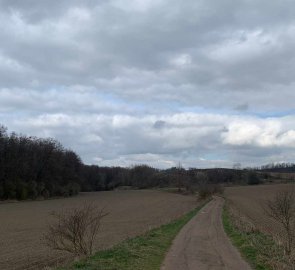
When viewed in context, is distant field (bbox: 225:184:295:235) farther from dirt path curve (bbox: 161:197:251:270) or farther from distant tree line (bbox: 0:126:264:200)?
distant tree line (bbox: 0:126:264:200)

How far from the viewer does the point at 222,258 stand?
1878 centimetres

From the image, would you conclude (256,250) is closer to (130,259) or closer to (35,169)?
(130,259)

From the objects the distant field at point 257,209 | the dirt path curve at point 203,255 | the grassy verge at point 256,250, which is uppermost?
the distant field at point 257,209

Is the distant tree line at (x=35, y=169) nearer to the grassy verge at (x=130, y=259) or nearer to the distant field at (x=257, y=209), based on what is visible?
the distant field at (x=257, y=209)

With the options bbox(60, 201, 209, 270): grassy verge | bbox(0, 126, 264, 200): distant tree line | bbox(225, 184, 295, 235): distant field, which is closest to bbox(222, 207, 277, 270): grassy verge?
bbox(60, 201, 209, 270): grassy verge

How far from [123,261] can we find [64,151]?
141m

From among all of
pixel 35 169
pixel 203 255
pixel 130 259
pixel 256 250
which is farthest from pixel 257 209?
pixel 35 169

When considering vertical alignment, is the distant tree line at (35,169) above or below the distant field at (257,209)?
above

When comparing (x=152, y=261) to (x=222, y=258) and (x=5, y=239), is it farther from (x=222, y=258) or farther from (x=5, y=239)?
(x=5, y=239)

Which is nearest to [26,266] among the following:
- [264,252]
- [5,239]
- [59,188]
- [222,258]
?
[222,258]

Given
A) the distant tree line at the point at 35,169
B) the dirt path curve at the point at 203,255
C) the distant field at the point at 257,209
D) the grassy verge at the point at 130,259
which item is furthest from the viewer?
the distant tree line at the point at 35,169

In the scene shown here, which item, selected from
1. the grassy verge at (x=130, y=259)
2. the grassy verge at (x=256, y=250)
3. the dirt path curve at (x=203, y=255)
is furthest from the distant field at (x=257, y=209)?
the grassy verge at (x=130, y=259)

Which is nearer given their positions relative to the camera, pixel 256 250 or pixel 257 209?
pixel 256 250

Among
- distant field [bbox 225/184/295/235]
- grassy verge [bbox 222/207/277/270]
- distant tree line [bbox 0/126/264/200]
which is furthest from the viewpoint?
distant tree line [bbox 0/126/264/200]
